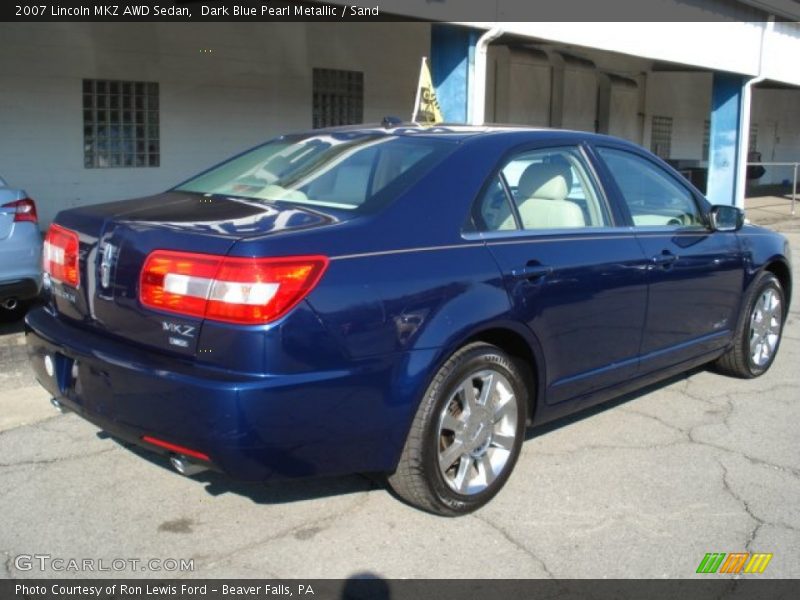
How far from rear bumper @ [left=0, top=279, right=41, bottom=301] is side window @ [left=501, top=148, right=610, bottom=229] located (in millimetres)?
3898

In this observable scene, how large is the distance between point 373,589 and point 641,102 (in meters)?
19.6

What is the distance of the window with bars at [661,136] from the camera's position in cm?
2178

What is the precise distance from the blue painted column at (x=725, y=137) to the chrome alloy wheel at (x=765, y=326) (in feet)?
35.7

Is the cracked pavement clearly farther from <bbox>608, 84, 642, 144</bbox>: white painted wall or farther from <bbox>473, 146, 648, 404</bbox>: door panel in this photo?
<bbox>608, 84, 642, 144</bbox>: white painted wall

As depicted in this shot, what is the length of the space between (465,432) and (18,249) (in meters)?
4.07

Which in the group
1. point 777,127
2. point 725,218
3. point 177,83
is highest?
point 777,127

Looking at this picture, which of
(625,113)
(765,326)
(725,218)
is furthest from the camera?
(625,113)

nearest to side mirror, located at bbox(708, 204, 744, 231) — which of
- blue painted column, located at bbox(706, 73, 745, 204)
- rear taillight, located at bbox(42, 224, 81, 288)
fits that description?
rear taillight, located at bbox(42, 224, 81, 288)

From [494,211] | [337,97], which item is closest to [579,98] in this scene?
[337,97]

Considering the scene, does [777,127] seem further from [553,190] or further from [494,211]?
[494,211]

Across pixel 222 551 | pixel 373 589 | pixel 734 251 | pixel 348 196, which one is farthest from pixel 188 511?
pixel 734 251

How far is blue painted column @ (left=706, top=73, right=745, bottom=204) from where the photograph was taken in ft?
53.9

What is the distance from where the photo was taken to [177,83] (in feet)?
37.3

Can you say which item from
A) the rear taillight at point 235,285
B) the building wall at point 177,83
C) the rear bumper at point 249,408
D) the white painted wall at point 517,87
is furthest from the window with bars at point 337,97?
the rear taillight at point 235,285
